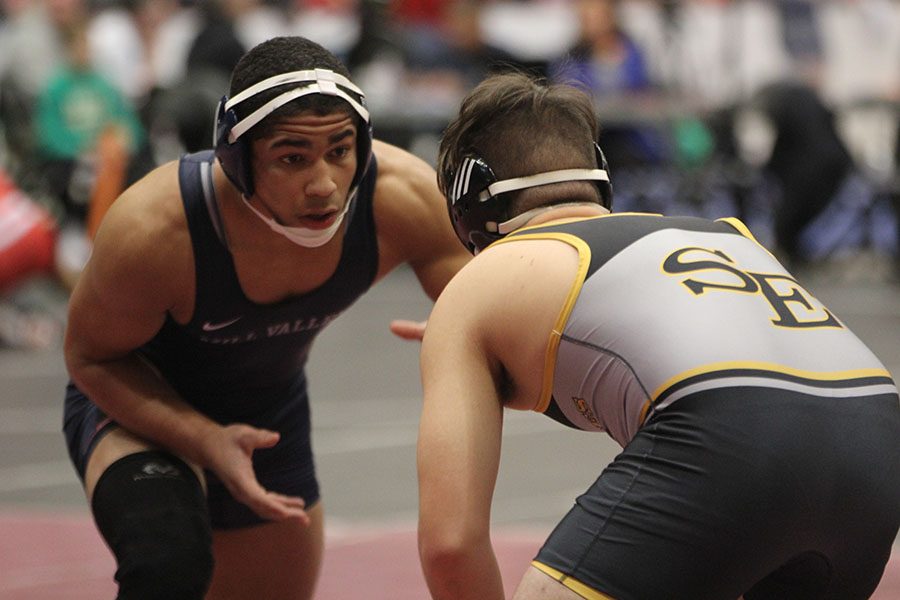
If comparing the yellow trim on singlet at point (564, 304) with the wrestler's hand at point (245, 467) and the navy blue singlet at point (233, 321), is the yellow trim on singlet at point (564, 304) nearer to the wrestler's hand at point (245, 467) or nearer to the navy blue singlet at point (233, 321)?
the wrestler's hand at point (245, 467)

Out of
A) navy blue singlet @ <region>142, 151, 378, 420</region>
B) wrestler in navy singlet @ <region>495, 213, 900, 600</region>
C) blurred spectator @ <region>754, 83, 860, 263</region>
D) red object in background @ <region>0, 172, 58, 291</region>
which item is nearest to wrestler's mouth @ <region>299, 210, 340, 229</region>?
navy blue singlet @ <region>142, 151, 378, 420</region>

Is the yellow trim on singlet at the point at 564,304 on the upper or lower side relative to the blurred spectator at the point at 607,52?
upper

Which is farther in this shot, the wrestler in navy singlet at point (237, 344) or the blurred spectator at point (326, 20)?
the blurred spectator at point (326, 20)

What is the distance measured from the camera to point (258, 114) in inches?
125

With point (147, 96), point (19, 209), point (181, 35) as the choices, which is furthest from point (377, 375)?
point (181, 35)

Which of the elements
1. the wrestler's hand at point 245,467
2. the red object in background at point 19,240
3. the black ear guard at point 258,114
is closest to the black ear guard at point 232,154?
the black ear guard at point 258,114

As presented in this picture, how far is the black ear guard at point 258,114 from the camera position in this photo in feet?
10.4

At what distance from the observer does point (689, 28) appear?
13.8 metres

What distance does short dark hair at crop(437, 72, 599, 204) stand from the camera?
2709 millimetres

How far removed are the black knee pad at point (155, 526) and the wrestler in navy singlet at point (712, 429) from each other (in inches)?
36.5

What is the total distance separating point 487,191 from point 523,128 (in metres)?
0.13

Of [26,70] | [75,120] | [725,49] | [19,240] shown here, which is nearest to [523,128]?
[19,240]

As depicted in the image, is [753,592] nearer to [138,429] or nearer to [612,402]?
[612,402]

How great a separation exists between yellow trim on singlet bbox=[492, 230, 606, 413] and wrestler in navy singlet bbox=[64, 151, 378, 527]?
3.46 ft
